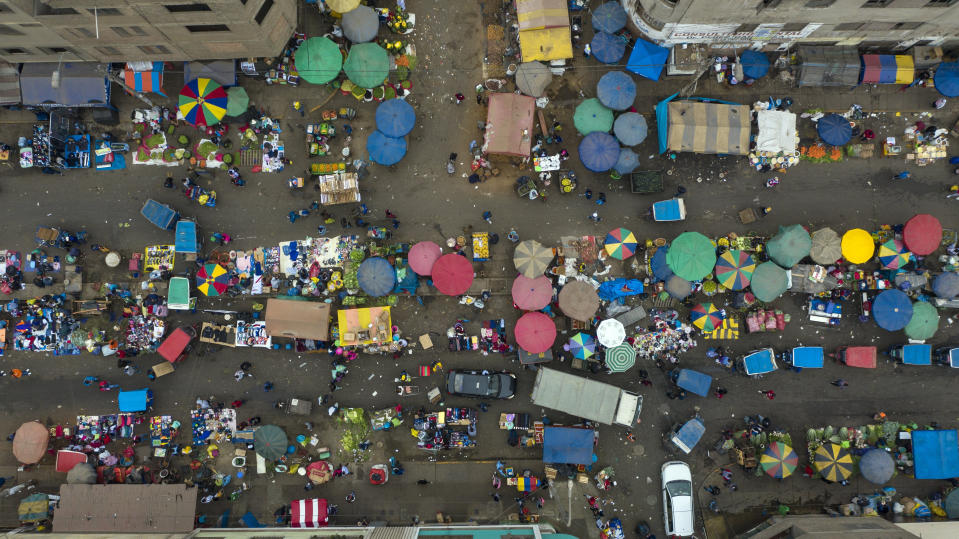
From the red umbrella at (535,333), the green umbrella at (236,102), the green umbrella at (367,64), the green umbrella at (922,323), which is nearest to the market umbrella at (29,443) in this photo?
the green umbrella at (236,102)

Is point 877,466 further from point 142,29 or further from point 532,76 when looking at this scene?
point 142,29

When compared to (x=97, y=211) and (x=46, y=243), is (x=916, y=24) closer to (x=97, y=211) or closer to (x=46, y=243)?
(x=97, y=211)

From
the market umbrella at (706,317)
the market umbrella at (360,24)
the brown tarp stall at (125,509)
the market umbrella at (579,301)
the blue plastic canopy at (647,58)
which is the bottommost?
the brown tarp stall at (125,509)

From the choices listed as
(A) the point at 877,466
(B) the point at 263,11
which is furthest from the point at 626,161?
(A) the point at 877,466

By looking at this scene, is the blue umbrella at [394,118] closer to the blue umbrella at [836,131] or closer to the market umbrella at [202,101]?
the market umbrella at [202,101]

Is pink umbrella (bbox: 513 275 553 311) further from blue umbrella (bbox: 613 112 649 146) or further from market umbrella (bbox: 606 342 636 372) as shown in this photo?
blue umbrella (bbox: 613 112 649 146)

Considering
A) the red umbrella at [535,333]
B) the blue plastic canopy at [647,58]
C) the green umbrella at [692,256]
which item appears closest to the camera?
the green umbrella at [692,256]

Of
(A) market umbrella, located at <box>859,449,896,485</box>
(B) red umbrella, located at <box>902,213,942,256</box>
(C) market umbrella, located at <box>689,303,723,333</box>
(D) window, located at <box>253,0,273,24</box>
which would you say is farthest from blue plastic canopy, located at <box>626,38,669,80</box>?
(A) market umbrella, located at <box>859,449,896,485</box>
